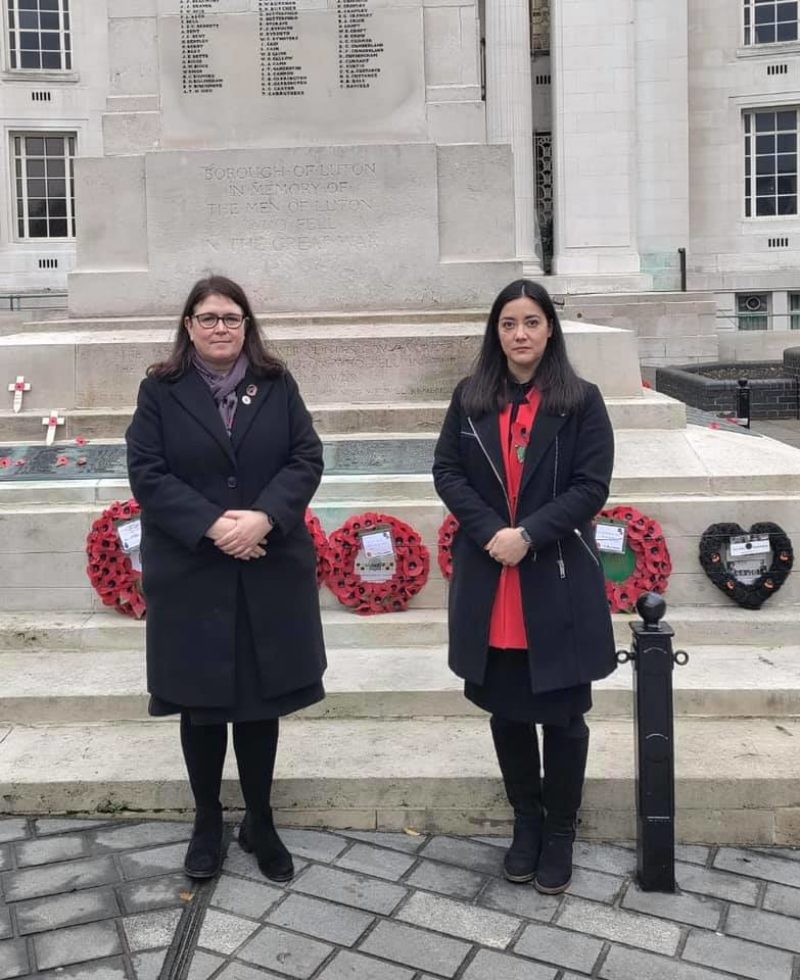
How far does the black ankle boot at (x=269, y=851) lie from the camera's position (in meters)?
3.63

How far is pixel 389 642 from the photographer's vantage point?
541 cm

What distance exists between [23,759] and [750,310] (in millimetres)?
25566

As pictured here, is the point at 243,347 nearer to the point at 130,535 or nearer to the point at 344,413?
the point at 130,535

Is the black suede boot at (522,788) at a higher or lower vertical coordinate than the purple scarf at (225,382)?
lower

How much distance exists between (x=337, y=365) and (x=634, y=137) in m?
20.3

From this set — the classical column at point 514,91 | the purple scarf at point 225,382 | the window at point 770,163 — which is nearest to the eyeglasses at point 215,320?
the purple scarf at point 225,382

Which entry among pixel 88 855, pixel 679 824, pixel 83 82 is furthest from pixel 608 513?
pixel 83 82

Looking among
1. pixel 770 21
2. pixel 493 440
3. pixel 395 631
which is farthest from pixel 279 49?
pixel 770 21

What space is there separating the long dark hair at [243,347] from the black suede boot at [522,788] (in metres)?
1.46

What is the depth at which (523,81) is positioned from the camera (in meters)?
24.7

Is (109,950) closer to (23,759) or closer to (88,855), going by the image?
(88,855)

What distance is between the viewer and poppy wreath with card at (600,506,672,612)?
540 centimetres

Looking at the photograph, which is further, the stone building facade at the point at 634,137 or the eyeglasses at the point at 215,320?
the stone building facade at the point at 634,137

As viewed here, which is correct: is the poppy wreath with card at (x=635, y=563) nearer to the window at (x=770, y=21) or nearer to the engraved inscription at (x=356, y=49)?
the engraved inscription at (x=356, y=49)
